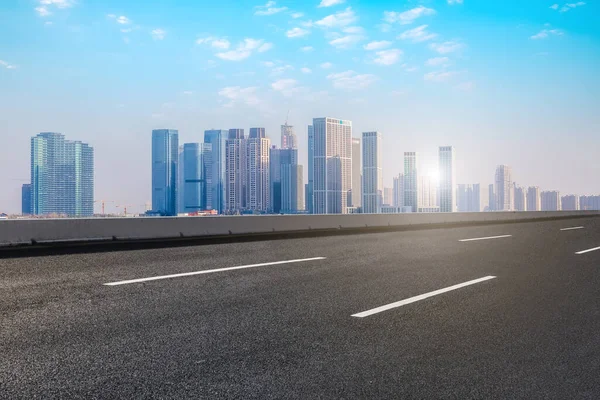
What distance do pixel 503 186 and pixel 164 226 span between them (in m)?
163

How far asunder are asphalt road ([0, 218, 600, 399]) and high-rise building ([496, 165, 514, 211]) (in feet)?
513

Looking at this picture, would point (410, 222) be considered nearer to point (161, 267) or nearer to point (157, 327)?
point (161, 267)

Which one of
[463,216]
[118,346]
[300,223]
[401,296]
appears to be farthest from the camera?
[463,216]

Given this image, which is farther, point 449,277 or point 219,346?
point 449,277

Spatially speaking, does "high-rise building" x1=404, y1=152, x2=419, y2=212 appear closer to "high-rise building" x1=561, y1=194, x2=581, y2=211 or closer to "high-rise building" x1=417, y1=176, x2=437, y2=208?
"high-rise building" x1=417, y1=176, x2=437, y2=208

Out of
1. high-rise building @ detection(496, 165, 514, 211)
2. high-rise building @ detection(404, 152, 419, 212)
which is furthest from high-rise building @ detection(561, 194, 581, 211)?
high-rise building @ detection(404, 152, 419, 212)

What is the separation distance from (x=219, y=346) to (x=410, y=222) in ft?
75.8

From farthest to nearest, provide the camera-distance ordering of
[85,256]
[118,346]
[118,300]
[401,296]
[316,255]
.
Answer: [316,255], [85,256], [401,296], [118,300], [118,346]

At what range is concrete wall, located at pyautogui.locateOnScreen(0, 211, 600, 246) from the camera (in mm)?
12812

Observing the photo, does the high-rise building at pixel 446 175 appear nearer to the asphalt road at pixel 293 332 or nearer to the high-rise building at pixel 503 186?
the high-rise building at pixel 503 186

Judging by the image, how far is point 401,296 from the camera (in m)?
6.32

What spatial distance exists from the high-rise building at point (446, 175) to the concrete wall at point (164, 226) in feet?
337

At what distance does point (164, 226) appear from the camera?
1565 centimetres

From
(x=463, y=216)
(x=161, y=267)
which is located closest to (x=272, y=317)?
(x=161, y=267)
